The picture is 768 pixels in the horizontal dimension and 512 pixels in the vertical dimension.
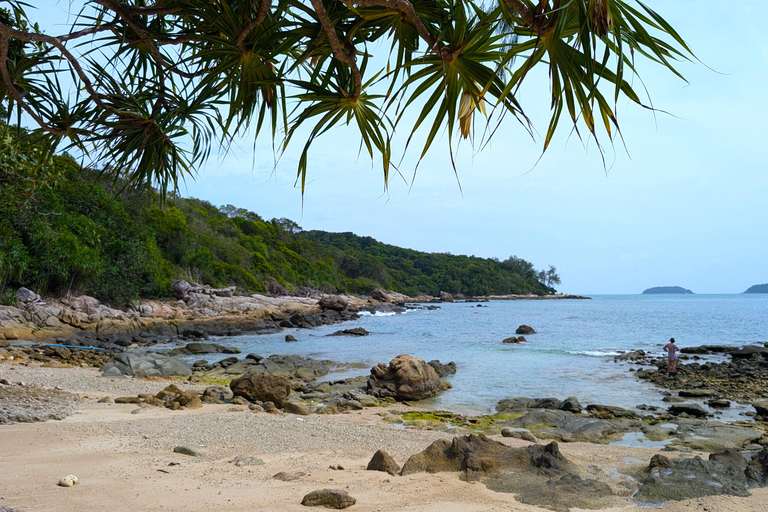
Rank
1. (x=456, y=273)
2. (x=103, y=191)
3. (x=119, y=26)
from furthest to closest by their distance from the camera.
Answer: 1. (x=456, y=273)
2. (x=103, y=191)
3. (x=119, y=26)

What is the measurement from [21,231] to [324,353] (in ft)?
40.2

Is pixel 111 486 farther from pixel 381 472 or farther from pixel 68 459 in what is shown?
pixel 381 472

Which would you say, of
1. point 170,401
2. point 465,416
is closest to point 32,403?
point 170,401

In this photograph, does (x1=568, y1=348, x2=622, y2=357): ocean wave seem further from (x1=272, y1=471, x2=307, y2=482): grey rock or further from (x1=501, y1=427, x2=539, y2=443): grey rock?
(x1=272, y1=471, x2=307, y2=482): grey rock

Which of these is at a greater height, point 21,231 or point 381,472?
point 21,231

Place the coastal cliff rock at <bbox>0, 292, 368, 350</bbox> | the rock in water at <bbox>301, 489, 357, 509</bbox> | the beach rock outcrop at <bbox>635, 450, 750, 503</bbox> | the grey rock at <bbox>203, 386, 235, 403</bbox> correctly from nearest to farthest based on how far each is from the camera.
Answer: the rock in water at <bbox>301, 489, 357, 509</bbox> < the beach rock outcrop at <bbox>635, 450, 750, 503</bbox> < the grey rock at <bbox>203, 386, 235, 403</bbox> < the coastal cliff rock at <bbox>0, 292, 368, 350</bbox>

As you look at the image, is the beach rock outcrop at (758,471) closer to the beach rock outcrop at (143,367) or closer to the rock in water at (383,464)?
the rock in water at (383,464)

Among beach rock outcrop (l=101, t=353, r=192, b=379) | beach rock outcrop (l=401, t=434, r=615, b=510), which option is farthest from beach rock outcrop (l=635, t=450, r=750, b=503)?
beach rock outcrop (l=101, t=353, r=192, b=379)

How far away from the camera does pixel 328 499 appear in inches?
128

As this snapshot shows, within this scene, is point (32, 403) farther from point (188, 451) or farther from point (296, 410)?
point (296, 410)

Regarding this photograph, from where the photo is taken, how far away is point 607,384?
12.4 m

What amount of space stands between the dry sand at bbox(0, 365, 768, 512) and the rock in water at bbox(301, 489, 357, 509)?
0.29 ft

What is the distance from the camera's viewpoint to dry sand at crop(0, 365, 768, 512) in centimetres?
334

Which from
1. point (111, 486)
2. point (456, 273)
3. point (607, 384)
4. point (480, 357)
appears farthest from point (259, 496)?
point (456, 273)
